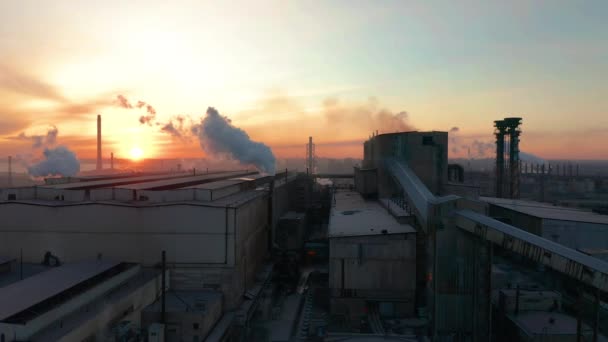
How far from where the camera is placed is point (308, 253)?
1248 inches

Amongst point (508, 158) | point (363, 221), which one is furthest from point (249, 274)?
point (508, 158)

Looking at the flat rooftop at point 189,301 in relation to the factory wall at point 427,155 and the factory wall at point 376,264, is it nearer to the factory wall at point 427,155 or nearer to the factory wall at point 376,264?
the factory wall at point 376,264

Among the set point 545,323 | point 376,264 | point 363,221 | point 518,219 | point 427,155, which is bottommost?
point 545,323

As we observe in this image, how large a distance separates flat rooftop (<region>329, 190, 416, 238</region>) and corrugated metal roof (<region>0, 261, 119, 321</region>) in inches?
458

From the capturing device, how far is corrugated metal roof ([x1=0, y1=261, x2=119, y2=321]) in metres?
12.3

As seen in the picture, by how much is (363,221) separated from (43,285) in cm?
1752

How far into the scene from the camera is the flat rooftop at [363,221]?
21.0m

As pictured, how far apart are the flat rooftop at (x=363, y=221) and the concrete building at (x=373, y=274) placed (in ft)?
1.41

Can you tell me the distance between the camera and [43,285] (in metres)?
14.2

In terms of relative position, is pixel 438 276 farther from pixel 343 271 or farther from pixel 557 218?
pixel 557 218

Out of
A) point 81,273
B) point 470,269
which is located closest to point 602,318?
point 470,269

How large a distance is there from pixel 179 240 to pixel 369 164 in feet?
89.6

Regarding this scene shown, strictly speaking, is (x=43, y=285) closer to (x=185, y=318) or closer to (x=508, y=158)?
(x=185, y=318)

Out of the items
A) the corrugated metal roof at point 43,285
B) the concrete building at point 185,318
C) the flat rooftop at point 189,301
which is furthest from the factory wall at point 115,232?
the concrete building at point 185,318
